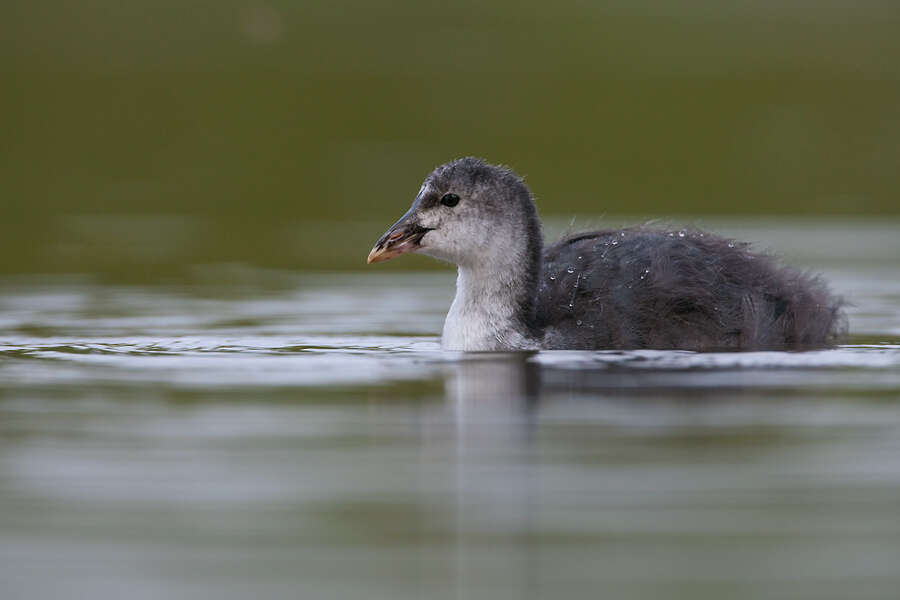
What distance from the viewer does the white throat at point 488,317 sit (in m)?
10.3

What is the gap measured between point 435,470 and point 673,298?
144 inches

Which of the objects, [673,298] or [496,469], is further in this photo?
[673,298]

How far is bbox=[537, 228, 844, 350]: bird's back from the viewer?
1009 cm

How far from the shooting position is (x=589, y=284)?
1026cm

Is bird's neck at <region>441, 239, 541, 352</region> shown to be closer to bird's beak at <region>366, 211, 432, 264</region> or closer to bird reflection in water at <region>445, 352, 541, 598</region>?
bird's beak at <region>366, 211, 432, 264</region>

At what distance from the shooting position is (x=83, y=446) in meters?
7.32

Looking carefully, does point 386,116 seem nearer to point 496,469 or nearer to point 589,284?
point 589,284

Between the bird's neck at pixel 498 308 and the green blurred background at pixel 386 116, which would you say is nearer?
the bird's neck at pixel 498 308

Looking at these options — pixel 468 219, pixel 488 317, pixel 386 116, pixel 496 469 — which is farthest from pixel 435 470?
pixel 386 116

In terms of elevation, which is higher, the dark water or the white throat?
the white throat

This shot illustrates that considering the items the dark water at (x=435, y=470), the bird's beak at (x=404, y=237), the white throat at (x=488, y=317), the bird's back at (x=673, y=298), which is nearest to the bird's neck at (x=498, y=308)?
the white throat at (x=488, y=317)

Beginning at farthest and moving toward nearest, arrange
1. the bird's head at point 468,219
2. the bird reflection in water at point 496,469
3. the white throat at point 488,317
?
1. the bird's head at point 468,219
2. the white throat at point 488,317
3. the bird reflection in water at point 496,469

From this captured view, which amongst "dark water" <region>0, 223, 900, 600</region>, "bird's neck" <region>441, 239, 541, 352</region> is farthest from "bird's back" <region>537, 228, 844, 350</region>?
"dark water" <region>0, 223, 900, 600</region>

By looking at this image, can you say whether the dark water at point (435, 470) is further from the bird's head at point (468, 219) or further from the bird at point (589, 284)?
the bird's head at point (468, 219)
